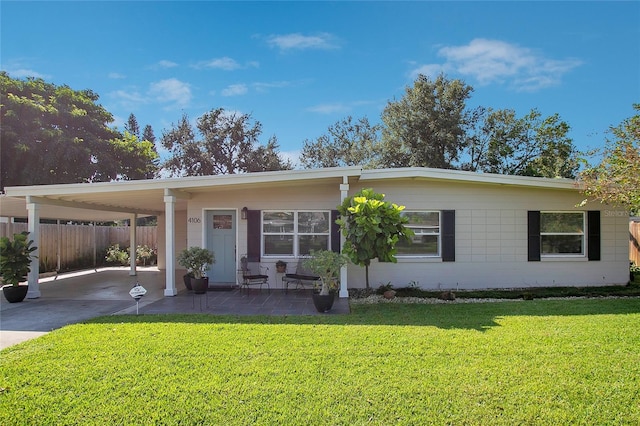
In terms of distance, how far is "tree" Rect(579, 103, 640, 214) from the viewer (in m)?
7.11

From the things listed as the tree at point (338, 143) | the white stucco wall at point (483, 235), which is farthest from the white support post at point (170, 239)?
the tree at point (338, 143)

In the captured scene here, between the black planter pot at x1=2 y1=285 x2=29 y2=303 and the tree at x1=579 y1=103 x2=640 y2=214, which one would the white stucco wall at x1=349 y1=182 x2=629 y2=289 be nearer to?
the tree at x1=579 y1=103 x2=640 y2=214

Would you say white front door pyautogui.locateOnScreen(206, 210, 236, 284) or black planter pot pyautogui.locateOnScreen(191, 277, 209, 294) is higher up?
white front door pyautogui.locateOnScreen(206, 210, 236, 284)

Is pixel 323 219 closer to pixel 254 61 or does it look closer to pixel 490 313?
pixel 490 313

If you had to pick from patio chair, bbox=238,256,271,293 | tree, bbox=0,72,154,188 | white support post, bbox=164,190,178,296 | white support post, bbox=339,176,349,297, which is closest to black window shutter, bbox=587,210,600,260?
white support post, bbox=339,176,349,297

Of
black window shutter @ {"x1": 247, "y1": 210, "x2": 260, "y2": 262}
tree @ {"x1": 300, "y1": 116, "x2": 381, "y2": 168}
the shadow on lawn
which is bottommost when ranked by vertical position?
the shadow on lawn

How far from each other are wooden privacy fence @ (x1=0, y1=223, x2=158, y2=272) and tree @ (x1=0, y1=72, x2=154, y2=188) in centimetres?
313

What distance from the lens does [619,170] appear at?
738 centimetres

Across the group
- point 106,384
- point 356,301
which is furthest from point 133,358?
point 356,301

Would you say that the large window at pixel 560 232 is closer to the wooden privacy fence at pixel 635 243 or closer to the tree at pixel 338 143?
the wooden privacy fence at pixel 635 243

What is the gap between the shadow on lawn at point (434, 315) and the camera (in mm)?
5867

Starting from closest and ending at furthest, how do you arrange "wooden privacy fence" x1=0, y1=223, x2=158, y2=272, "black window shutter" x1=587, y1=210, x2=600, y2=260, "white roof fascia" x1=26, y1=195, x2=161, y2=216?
"white roof fascia" x1=26, y1=195, x2=161, y2=216
"black window shutter" x1=587, y1=210, x2=600, y2=260
"wooden privacy fence" x1=0, y1=223, x2=158, y2=272

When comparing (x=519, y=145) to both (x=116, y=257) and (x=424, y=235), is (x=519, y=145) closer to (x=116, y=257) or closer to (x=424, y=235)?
(x=424, y=235)

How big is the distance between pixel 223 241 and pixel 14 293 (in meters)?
4.42
